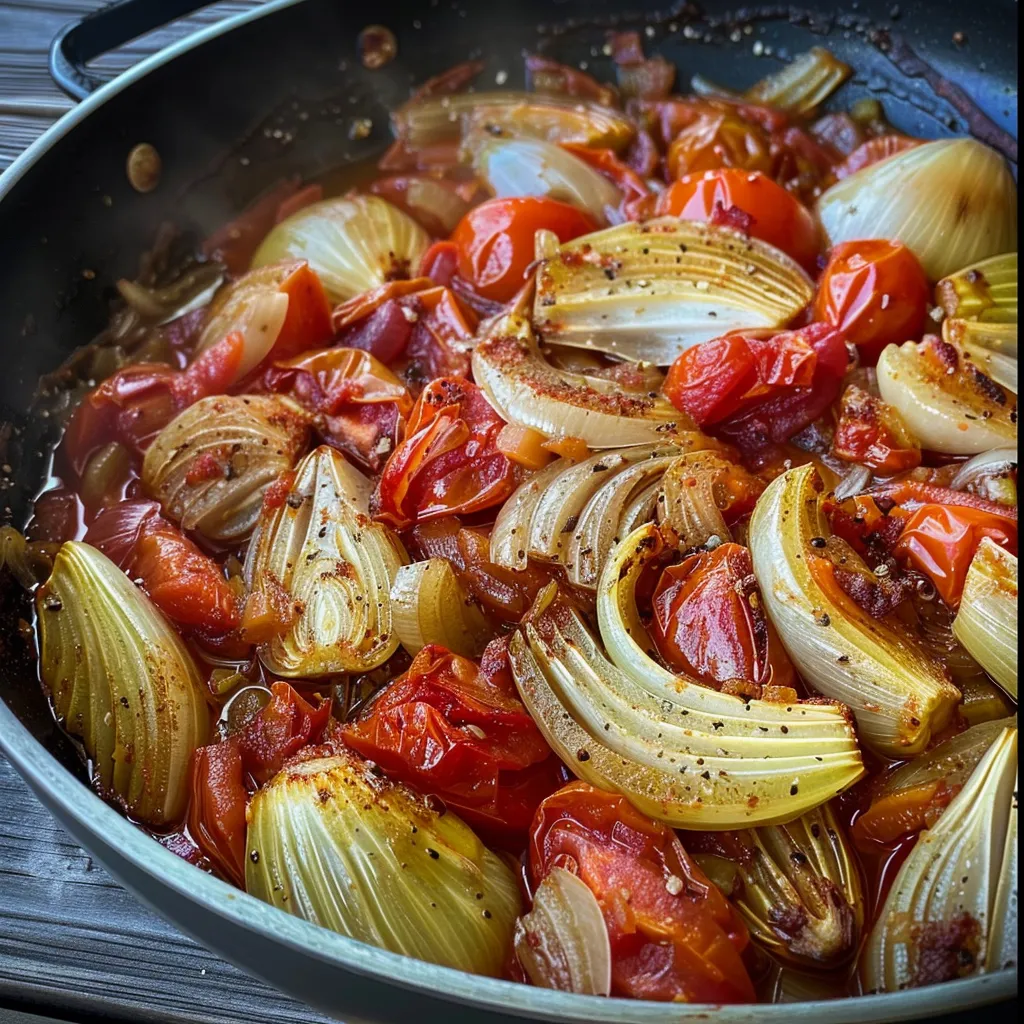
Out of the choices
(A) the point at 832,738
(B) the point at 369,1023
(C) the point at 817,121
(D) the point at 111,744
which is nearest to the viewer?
(B) the point at 369,1023

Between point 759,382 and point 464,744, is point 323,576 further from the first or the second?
point 759,382

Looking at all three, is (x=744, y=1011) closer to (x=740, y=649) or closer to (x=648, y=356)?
(x=740, y=649)

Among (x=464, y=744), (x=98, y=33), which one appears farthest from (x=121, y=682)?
(x=98, y=33)

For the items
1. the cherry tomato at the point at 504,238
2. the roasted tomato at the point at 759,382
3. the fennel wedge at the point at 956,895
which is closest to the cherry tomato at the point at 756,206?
the cherry tomato at the point at 504,238

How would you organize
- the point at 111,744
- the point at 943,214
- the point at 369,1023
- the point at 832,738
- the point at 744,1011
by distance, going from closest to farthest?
the point at 744,1011, the point at 369,1023, the point at 832,738, the point at 111,744, the point at 943,214

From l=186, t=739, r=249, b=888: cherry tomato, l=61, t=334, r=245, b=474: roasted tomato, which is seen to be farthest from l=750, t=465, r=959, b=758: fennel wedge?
l=61, t=334, r=245, b=474: roasted tomato

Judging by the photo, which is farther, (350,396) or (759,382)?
(350,396)

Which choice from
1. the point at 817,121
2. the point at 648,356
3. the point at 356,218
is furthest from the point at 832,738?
the point at 817,121
